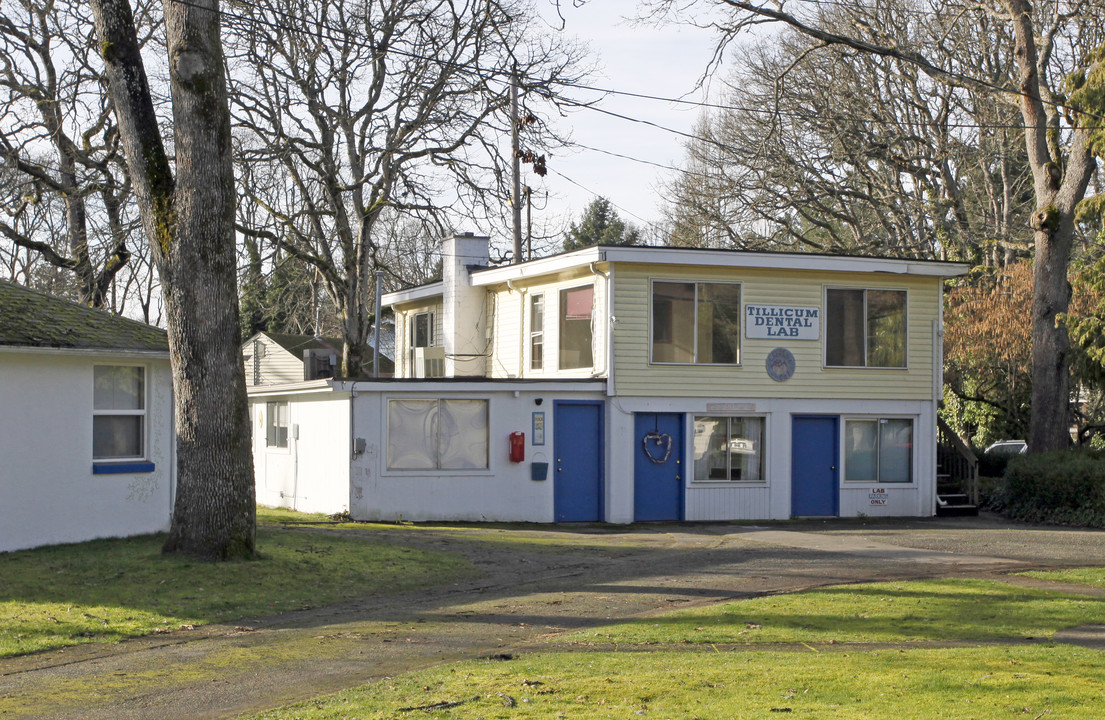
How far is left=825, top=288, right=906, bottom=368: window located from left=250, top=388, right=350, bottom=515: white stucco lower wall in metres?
10.1

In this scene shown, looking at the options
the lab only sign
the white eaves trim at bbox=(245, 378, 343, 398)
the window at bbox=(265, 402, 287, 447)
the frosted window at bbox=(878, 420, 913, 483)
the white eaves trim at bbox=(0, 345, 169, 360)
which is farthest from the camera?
the window at bbox=(265, 402, 287, 447)

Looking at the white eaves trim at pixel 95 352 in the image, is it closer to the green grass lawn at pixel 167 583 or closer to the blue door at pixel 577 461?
the green grass lawn at pixel 167 583

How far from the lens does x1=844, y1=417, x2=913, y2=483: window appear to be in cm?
2312

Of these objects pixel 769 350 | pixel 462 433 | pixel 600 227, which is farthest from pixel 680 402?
pixel 600 227

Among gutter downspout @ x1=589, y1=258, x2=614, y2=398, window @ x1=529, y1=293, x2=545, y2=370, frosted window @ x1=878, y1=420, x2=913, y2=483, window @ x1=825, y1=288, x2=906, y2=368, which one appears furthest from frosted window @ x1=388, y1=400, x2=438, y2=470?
frosted window @ x1=878, y1=420, x2=913, y2=483

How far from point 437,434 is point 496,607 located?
9.50 m

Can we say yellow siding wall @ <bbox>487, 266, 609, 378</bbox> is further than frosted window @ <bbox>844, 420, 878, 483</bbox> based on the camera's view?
No

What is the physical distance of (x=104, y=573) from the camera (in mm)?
12734

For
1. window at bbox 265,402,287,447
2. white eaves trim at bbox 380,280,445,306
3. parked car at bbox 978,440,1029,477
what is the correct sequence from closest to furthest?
1. window at bbox 265,402,287,447
2. parked car at bbox 978,440,1029,477
3. white eaves trim at bbox 380,280,445,306

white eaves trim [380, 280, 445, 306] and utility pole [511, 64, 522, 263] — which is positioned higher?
utility pole [511, 64, 522, 263]

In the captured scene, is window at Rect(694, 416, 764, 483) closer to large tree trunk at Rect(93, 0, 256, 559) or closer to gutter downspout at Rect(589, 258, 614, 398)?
gutter downspout at Rect(589, 258, 614, 398)

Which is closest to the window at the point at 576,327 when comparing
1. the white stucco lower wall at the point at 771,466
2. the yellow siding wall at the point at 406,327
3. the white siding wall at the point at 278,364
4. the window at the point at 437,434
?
the white stucco lower wall at the point at 771,466

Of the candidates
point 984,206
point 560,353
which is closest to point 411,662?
point 560,353

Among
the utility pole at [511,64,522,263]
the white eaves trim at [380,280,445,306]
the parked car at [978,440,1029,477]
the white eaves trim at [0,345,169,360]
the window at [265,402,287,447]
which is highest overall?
the utility pole at [511,64,522,263]
